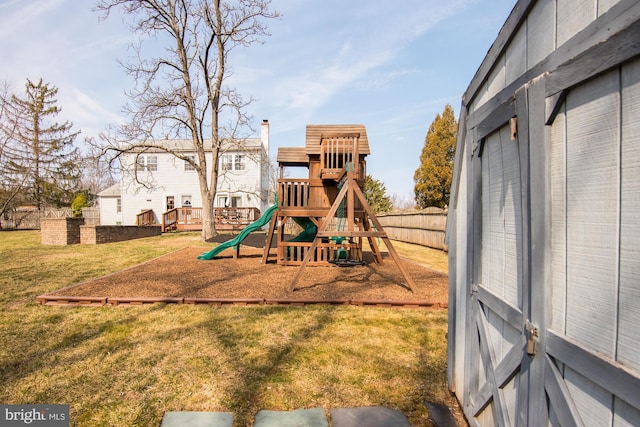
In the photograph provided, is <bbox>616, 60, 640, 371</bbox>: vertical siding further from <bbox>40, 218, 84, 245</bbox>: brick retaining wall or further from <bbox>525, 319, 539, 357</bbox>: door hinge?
<bbox>40, 218, 84, 245</bbox>: brick retaining wall

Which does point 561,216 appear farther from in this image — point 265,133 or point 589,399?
point 265,133

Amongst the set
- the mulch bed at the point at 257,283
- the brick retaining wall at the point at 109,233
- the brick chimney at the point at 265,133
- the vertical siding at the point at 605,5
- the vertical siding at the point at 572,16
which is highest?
the brick chimney at the point at 265,133

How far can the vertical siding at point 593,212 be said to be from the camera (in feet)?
4.00

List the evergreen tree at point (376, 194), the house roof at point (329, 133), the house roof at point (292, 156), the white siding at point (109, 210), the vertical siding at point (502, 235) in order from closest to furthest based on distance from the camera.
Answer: the vertical siding at point (502, 235)
the house roof at point (329, 133)
the house roof at point (292, 156)
the white siding at point (109, 210)
the evergreen tree at point (376, 194)

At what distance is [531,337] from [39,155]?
3780 centimetres

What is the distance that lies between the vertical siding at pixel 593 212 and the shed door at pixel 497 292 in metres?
0.37

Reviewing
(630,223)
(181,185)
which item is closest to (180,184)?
(181,185)

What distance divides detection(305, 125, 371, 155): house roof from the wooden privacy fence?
188 inches

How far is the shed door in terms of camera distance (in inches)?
74.8

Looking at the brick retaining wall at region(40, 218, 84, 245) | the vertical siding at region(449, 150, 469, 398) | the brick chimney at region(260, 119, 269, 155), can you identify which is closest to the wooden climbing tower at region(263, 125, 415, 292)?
the vertical siding at region(449, 150, 469, 398)

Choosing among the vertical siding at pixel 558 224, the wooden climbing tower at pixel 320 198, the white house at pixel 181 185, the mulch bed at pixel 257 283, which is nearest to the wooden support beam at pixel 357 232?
the mulch bed at pixel 257 283

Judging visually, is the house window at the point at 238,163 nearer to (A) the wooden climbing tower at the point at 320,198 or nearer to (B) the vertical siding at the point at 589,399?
(A) the wooden climbing tower at the point at 320,198

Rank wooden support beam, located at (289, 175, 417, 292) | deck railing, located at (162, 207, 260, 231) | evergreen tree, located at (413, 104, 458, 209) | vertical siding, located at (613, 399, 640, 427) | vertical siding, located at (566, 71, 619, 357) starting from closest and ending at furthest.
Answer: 1. vertical siding, located at (613, 399, 640, 427)
2. vertical siding, located at (566, 71, 619, 357)
3. wooden support beam, located at (289, 175, 417, 292)
4. deck railing, located at (162, 207, 260, 231)
5. evergreen tree, located at (413, 104, 458, 209)

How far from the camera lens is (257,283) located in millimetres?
7477
